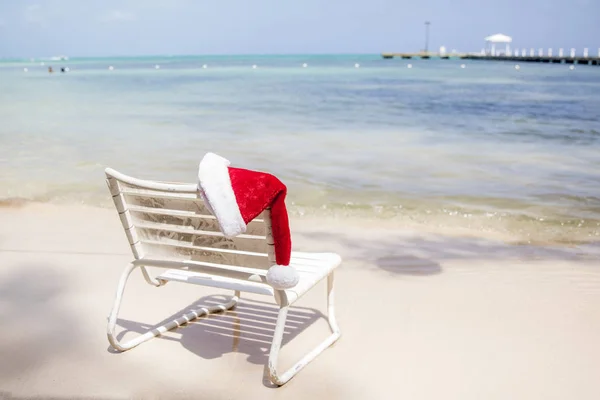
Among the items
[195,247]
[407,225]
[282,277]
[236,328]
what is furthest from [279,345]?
[407,225]

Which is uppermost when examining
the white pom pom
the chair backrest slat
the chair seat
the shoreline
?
the chair backrest slat

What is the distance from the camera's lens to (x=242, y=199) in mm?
2732

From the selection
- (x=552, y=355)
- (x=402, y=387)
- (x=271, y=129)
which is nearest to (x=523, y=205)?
(x=552, y=355)

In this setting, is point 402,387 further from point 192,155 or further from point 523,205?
point 192,155

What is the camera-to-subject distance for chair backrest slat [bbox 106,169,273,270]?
2.95 meters

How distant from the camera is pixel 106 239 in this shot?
5.80 meters

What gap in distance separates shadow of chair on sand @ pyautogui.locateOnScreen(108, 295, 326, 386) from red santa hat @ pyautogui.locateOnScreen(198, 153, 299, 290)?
0.85 meters

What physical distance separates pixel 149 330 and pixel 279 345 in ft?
3.85

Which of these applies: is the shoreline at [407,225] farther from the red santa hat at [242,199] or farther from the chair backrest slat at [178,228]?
Answer: the red santa hat at [242,199]

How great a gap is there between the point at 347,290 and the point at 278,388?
1518mm

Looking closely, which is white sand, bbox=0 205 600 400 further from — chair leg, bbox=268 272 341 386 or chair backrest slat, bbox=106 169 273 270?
chair backrest slat, bbox=106 169 273 270

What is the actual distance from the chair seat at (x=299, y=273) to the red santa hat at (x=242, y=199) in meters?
0.25

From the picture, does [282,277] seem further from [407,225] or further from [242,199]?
[407,225]

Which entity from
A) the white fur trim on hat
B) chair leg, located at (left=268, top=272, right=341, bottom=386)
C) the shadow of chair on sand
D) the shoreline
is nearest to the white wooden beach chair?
chair leg, located at (left=268, top=272, right=341, bottom=386)
